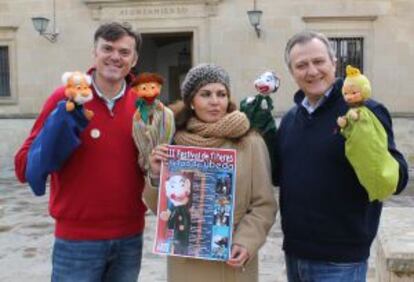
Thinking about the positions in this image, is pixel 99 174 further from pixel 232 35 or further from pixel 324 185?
pixel 232 35

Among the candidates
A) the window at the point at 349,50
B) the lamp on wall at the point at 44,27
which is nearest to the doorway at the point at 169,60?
the lamp on wall at the point at 44,27

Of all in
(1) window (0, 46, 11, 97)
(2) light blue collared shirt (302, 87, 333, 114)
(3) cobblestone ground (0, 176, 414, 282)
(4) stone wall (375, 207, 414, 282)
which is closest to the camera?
(2) light blue collared shirt (302, 87, 333, 114)

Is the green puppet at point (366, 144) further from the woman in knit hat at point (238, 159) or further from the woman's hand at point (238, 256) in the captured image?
the woman's hand at point (238, 256)

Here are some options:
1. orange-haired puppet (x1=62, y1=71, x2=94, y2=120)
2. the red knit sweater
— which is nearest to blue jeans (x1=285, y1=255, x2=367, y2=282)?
the red knit sweater

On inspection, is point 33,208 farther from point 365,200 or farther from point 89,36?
point 365,200

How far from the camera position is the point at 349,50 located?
1377 centimetres

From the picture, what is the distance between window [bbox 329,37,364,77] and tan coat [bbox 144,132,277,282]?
38.0ft

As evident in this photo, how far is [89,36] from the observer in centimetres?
Result: 1451

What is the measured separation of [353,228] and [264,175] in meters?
0.46

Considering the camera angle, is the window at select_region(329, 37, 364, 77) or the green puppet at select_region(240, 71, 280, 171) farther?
the window at select_region(329, 37, 364, 77)

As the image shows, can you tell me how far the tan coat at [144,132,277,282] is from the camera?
2.62 m

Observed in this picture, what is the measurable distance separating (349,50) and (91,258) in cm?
1204

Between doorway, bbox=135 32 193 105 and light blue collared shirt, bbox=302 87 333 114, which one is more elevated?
doorway, bbox=135 32 193 105

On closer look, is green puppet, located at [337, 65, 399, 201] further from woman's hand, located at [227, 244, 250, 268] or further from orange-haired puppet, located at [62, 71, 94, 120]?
orange-haired puppet, located at [62, 71, 94, 120]
